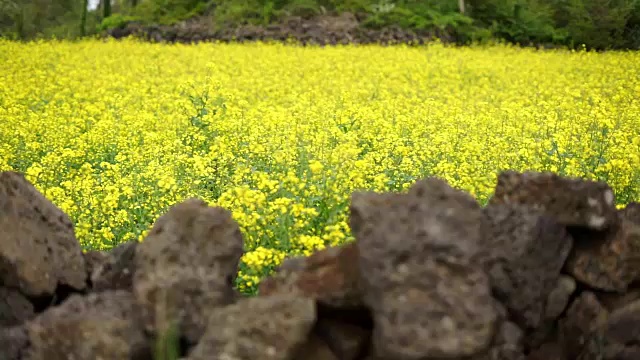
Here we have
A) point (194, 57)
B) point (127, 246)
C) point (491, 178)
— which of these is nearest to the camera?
point (127, 246)

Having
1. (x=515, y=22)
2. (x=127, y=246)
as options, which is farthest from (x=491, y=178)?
(x=515, y=22)

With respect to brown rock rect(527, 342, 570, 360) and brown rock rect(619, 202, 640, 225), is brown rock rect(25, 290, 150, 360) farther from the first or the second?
brown rock rect(619, 202, 640, 225)

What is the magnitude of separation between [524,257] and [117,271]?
6.08ft

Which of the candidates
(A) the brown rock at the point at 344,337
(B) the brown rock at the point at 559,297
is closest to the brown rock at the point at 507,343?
(B) the brown rock at the point at 559,297

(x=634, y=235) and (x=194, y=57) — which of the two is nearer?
(x=634, y=235)

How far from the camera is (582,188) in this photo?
366cm

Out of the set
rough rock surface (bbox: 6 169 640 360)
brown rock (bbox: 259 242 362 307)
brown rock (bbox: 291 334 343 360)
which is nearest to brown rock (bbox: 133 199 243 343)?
rough rock surface (bbox: 6 169 640 360)

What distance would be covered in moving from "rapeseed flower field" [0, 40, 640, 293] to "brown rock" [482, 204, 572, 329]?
Result: 105 cm

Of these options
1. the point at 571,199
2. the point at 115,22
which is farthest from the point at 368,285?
the point at 115,22

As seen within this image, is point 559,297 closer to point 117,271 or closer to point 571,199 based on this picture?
point 571,199

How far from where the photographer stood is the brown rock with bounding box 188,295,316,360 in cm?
296

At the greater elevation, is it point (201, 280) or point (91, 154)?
point (201, 280)

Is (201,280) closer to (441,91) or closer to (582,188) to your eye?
(582,188)

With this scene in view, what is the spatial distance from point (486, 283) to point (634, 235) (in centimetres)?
94
